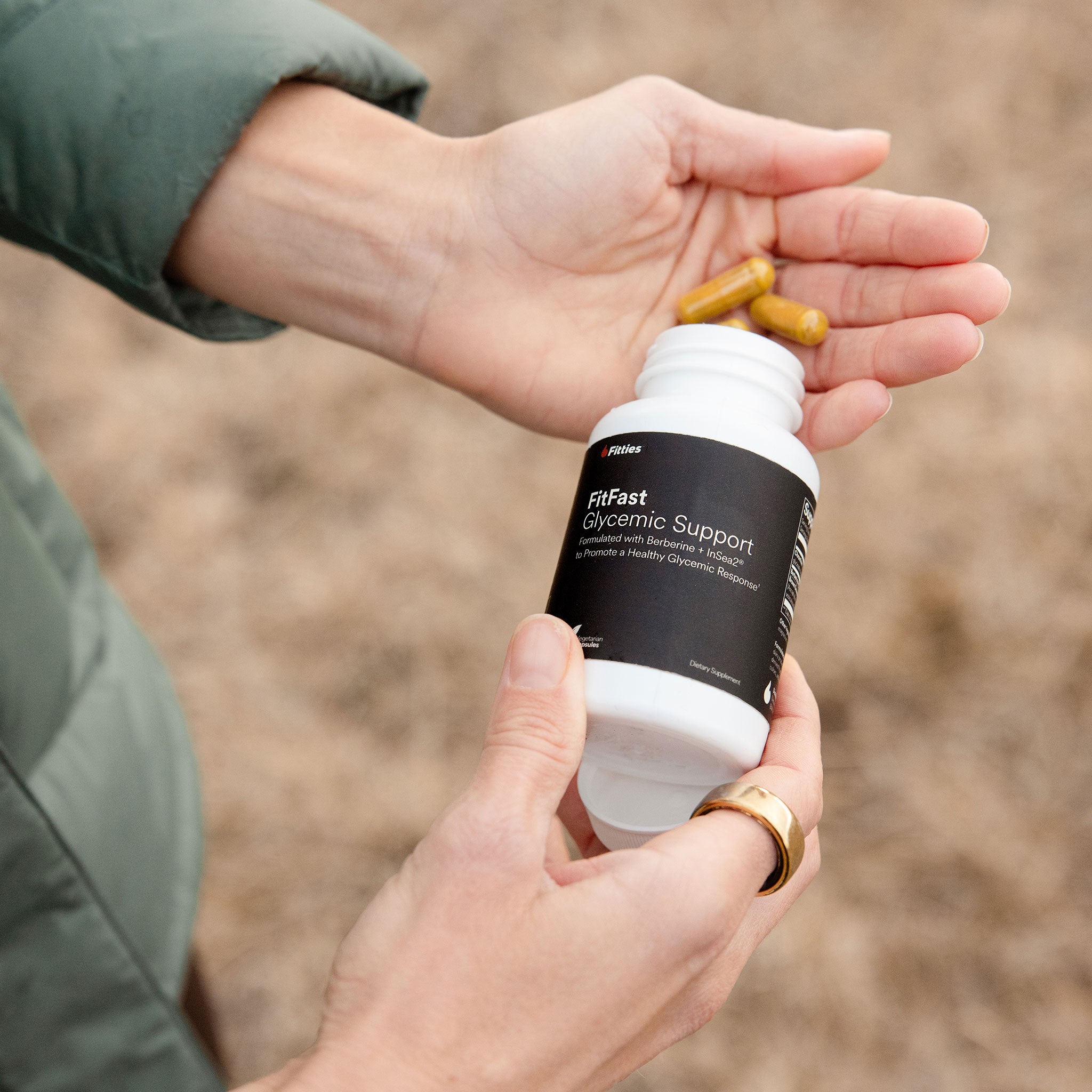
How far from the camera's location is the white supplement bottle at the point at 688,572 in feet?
3.55

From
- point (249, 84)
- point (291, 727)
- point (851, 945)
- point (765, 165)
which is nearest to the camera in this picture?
point (249, 84)

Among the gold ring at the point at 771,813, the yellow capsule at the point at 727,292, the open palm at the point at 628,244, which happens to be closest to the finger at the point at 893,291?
the open palm at the point at 628,244

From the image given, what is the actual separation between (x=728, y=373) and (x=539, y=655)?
431mm

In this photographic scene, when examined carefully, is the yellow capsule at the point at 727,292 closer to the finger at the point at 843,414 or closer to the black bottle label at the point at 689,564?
the finger at the point at 843,414

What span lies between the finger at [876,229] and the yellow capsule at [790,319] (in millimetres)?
139

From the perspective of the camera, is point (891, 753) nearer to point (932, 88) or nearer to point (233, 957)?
point (233, 957)

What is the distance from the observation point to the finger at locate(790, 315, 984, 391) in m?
1.39

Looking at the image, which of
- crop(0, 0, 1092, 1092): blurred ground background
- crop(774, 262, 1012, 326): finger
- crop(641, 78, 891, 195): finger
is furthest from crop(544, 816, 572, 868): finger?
crop(0, 0, 1092, 1092): blurred ground background

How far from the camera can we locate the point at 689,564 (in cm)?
109

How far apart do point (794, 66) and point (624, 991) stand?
3.01 m

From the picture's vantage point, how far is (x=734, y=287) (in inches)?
59.4

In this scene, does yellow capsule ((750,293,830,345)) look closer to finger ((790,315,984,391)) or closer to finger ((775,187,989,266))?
finger ((790,315,984,391))

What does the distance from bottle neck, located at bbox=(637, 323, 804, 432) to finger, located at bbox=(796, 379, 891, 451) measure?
0.16m

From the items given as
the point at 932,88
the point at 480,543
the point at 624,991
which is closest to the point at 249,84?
the point at 624,991
